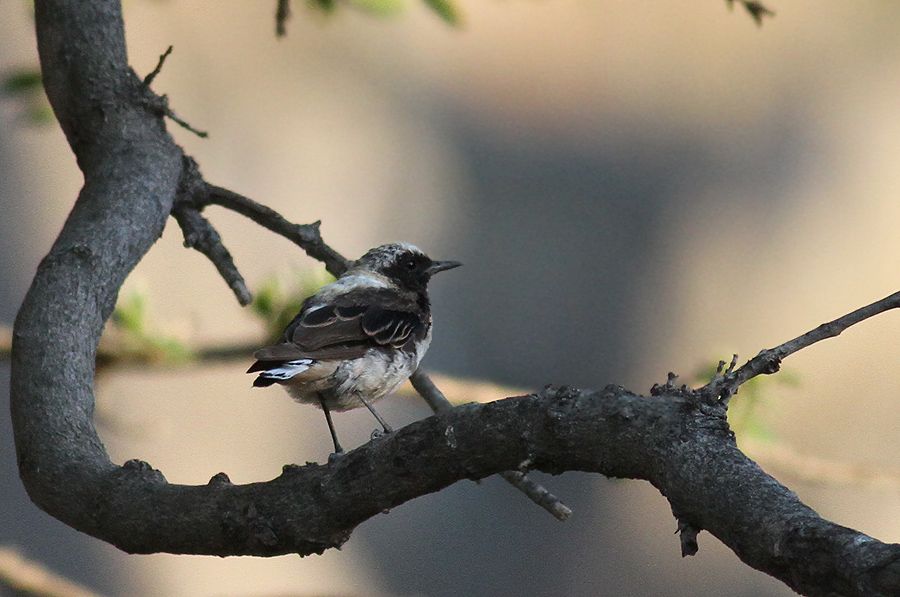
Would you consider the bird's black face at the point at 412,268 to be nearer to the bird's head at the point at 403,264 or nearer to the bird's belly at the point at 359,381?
the bird's head at the point at 403,264

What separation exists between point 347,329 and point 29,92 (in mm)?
1713

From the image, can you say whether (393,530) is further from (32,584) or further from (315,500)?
(315,500)

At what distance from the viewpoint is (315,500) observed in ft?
8.17

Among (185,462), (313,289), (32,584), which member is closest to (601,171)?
(185,462)

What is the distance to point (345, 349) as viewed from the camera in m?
4.26

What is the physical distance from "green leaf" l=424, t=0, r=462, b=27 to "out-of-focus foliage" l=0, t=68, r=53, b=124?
1.58 m

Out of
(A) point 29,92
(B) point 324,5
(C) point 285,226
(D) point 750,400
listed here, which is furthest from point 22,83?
A: (D) point 750,400

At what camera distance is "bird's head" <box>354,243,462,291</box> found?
→ 5383 mm

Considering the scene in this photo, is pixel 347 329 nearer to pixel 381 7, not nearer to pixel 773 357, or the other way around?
pixel 381 7

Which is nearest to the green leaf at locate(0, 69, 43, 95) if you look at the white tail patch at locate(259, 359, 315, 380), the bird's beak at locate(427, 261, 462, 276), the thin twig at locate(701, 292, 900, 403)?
the white tail patch at locate(259, 359, 315, 380)

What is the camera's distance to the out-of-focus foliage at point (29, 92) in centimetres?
482

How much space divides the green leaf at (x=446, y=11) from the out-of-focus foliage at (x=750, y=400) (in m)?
1.52

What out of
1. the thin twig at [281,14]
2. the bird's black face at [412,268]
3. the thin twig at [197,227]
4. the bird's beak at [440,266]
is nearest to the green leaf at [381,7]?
the thin twig at [281,14]

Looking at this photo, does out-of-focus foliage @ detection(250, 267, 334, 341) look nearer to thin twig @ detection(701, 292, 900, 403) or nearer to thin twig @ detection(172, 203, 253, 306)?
thin twig @ detection(172, 203, 253, 306)
